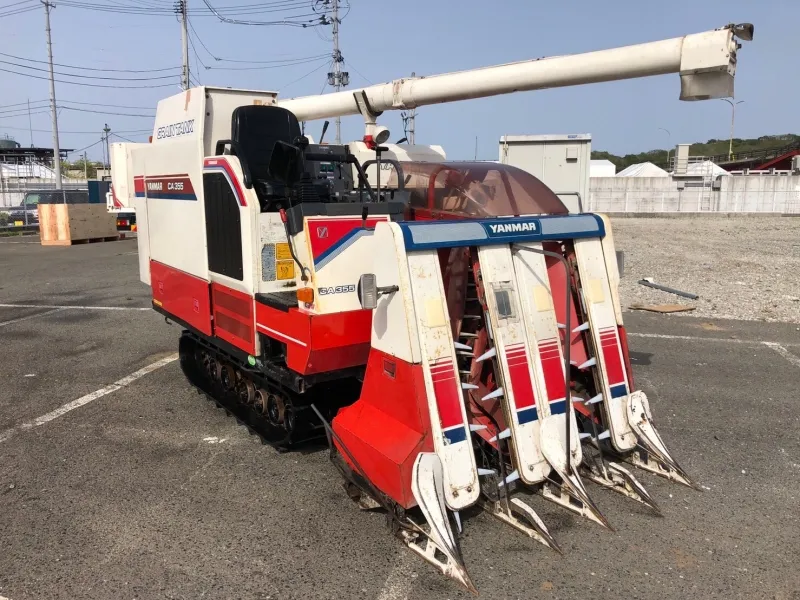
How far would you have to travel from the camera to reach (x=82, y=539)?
3668 millimetres

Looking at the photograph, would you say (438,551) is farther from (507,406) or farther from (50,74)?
(50,74)

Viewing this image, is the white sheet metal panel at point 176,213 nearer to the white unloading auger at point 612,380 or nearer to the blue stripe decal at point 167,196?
the blue stripe decal at point 167,196

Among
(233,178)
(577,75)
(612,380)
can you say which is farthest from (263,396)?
(577,75)

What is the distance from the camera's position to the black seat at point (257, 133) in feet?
16.3

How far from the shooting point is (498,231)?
3918mm

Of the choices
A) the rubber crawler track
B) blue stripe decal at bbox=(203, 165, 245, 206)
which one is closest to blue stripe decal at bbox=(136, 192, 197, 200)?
blue stripe decal at bbox=(203, 165, 245, 206)

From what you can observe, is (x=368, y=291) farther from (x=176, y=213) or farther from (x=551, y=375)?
(x=176, y=213)

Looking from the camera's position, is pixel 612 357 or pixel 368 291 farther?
pixel 612 357

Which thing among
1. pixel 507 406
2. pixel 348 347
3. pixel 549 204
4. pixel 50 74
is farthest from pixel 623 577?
pixel 50 74

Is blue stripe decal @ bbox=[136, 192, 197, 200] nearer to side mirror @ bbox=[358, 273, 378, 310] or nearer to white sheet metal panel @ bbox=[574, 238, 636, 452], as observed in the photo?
side mirror @ bbox=[358, 273, 378, 310]

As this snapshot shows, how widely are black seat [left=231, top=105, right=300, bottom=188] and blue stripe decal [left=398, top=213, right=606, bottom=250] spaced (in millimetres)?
1802

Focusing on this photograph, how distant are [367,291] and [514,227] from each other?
1151mm

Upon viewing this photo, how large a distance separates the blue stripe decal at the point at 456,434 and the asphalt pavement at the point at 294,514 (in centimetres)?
60

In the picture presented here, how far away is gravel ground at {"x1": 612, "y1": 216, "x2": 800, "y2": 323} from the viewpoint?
33.7 ft
